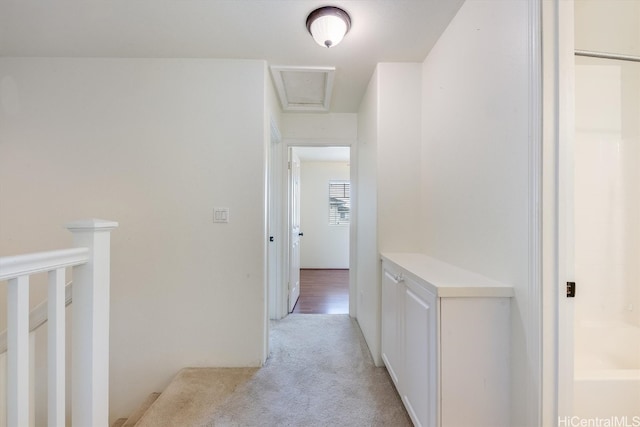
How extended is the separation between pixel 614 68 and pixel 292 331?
9.81 feet

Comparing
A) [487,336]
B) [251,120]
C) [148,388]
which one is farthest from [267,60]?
[148,388]

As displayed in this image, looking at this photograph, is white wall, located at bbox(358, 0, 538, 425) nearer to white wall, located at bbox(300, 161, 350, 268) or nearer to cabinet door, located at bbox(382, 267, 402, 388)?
cabinet door, located at bbox(382, 267, 402, 388)

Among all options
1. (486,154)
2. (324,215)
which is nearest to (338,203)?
(324,215)

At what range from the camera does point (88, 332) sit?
1.04m

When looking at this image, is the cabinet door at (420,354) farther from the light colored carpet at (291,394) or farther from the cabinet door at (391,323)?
the light colored carpet at (291,394)

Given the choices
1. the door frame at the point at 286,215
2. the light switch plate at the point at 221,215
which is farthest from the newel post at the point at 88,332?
the door frame at the point at 286,215

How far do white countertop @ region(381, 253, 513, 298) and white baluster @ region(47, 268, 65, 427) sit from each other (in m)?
1.39

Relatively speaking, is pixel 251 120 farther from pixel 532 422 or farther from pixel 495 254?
pixel 532 422

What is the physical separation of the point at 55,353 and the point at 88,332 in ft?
0.35

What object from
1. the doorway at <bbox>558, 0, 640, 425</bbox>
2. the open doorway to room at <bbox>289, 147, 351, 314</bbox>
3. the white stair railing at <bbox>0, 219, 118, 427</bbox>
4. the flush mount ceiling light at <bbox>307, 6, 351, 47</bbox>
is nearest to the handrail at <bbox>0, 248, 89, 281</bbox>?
the white stair railing at <bbox>0, 219, 118, 427</bbox>

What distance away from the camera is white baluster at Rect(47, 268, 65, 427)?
940mm

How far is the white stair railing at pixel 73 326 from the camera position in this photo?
2.77ft

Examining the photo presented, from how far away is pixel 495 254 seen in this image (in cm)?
123

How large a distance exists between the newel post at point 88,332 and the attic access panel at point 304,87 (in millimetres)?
1668
